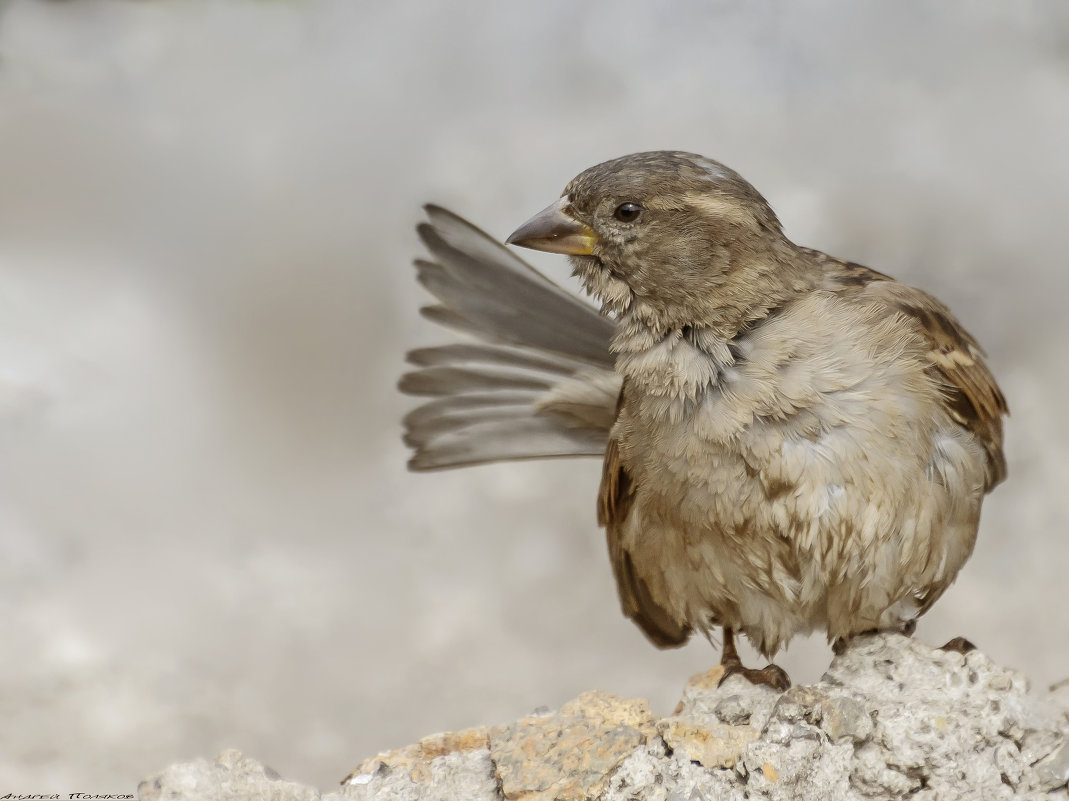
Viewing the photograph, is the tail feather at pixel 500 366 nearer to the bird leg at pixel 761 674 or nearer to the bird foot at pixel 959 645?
the bird leg at pixel 761 674

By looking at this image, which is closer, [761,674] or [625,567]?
[761,674]

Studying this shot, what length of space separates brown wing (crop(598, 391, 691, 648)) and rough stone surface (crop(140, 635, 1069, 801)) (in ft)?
2.07

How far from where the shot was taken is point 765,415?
8.14ft

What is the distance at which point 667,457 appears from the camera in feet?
8.53

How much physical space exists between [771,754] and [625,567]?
0.88 metres

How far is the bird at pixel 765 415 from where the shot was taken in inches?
98.2

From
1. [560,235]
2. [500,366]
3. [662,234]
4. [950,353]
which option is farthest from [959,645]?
[500,366]

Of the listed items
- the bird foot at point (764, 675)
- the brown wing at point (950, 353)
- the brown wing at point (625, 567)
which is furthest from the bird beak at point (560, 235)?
the bird foot at point (764, 675)

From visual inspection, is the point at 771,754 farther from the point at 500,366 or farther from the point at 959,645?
the point at 500,366

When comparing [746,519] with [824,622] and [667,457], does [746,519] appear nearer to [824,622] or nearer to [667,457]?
[667,457]

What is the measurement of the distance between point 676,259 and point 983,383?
91 cm

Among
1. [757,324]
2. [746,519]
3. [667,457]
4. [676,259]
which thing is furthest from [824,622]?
[676,259]

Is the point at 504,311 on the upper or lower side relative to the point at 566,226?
upper

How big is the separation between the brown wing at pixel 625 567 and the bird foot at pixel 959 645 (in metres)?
0.68
